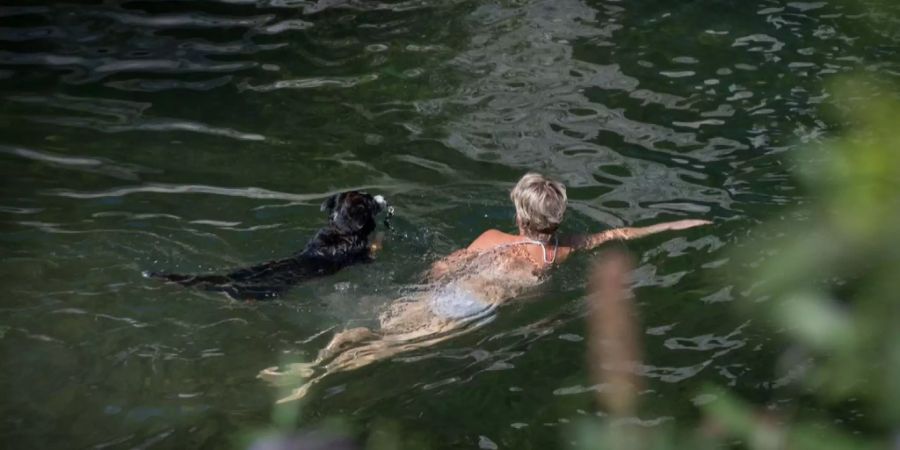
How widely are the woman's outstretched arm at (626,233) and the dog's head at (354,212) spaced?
49.0 inches

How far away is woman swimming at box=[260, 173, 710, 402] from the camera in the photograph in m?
5.66

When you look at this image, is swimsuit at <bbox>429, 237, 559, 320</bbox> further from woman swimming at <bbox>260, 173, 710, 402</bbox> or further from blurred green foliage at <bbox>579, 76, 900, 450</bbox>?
blurred green foliage at <bbox>579, 76, 900, 450</bbox>

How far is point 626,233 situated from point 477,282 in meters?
1.14

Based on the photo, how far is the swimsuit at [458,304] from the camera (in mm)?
5812

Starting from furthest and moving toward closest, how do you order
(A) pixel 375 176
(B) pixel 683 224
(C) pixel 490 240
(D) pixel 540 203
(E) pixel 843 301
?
(A) pixel 375 176, (B) pixel 683 224, (C) pixel 490 240, (D) pixel 540 203, (E) pixel 843 301

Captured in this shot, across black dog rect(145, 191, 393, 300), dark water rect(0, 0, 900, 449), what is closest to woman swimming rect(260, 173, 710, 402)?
dark water rect(0, 0, 900, 449)

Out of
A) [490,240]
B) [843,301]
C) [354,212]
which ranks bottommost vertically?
[490,240]

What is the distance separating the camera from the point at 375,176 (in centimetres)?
753

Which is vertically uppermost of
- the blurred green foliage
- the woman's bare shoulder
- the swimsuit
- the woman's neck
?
the blurred green foliage

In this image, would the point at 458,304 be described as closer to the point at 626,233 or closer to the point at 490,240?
the point at 490,240

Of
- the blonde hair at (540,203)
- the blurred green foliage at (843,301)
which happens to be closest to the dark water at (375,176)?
the blonde hair at (540,203)

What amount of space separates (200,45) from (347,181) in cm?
316

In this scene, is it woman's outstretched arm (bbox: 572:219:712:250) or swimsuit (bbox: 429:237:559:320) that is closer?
swimsuit (bbox: 429:237:559:320)

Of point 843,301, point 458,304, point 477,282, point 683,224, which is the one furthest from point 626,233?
point 843,301
